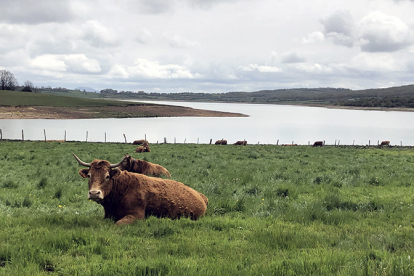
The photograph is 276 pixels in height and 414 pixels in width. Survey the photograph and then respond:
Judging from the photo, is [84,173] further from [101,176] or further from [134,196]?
[134,196]

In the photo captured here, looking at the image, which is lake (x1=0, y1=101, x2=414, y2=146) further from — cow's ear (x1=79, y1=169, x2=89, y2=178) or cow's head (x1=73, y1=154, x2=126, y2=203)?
cow's head (x1=73, y1=154, x2=126, y2=203)

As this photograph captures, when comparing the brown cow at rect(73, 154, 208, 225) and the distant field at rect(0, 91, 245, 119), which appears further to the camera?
the distant field at rect(0, 91, 245, 119)

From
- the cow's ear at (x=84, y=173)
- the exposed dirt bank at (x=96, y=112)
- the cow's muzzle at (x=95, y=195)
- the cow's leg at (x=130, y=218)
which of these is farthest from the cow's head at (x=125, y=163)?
the exposed dirt bank at (x=96, y=112)

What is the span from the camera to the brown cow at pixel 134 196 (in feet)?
23.6

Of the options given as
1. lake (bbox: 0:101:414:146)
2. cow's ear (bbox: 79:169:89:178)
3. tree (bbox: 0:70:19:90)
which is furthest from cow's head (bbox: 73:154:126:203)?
tree (bbox: 0:70:19:90)

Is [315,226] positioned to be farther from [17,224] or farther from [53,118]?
[53,118]

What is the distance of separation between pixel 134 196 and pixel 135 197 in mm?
37

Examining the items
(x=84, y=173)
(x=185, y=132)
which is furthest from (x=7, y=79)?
(x=84, y=173)

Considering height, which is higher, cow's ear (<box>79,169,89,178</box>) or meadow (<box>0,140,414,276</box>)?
cow's ear (<box>79,169,89,178</box>)

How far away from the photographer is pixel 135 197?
7430mm

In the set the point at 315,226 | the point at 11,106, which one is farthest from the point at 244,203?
the point at 11,106

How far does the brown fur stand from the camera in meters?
7.19

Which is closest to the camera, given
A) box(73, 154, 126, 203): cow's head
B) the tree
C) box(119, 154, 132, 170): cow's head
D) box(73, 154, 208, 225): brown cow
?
box(73, 154, 126, 203): cow's head

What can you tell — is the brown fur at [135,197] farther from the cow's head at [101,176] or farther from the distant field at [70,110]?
the distant field at [70,110]
